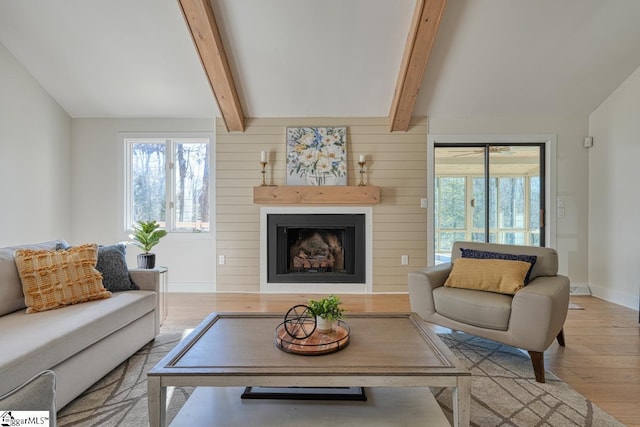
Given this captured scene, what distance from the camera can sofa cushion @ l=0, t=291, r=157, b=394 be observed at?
5.02ft

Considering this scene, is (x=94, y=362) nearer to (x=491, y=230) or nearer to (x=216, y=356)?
(x=216, y=356)

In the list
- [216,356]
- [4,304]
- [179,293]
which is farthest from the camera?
[179,293]

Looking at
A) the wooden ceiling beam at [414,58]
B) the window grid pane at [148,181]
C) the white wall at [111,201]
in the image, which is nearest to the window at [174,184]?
the window grid pane at [148,181]

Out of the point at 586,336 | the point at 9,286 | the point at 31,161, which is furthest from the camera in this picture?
the point at 31,161

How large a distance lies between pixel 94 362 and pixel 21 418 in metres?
1.54

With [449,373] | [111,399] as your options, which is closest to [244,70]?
[111,399]

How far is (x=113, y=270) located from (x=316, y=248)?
8.41ft

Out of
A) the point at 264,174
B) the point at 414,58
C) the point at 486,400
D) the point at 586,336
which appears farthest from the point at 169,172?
the point at 586,336

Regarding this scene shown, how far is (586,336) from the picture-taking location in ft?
9.61

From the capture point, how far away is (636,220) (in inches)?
145

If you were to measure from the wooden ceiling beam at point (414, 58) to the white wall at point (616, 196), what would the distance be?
242 centimetres

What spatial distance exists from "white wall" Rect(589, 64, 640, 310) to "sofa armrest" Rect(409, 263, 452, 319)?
8.64 ft

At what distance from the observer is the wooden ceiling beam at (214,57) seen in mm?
2945

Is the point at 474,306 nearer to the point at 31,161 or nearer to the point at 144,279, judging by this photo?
the point at 144,279
